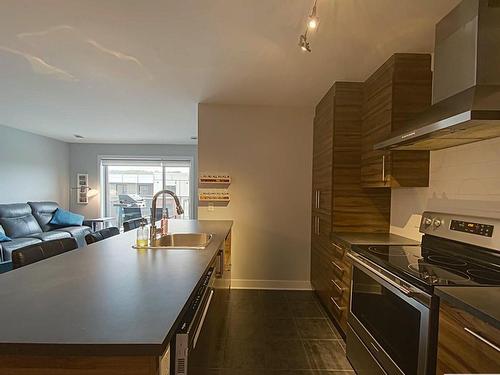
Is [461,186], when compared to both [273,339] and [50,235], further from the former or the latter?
[50,235]

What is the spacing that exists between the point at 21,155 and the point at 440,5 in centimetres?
683

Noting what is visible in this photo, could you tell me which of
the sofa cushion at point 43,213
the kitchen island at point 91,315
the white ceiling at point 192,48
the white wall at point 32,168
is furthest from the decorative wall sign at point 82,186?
the kitchen island at point 91,315

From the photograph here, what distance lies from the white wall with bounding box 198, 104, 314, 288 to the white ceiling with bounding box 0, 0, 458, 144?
33 cm

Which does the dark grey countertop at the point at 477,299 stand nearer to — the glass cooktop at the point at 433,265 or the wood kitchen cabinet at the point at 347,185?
the glass cooktop at the point at 433,265

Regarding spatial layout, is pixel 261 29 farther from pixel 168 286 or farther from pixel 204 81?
pixel 168 286

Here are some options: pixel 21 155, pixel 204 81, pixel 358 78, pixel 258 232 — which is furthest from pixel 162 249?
pixel 21 155

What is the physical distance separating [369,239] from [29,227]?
5550 mm

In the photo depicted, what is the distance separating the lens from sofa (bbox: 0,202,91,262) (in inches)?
169

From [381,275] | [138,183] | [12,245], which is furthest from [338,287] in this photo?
[138,183]

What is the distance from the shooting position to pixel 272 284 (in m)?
3.84

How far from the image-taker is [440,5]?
5.55 ft

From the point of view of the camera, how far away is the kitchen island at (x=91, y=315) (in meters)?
0.72

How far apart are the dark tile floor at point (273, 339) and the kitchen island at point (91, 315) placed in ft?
1.32

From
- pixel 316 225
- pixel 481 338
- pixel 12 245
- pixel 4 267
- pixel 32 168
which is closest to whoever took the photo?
pixel 481 338
